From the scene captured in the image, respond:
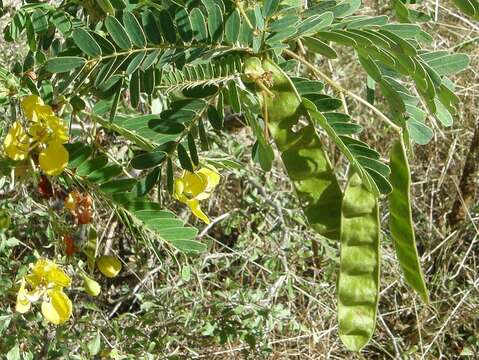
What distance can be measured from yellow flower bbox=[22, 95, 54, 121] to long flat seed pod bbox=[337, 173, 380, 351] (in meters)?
0.45

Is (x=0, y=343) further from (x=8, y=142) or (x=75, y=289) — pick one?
(x=8, y=142)

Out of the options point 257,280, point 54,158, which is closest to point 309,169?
point 54,158

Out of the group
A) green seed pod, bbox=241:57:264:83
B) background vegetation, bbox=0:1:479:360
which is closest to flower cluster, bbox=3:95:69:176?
green seed pod, bbox=241:57:264:83

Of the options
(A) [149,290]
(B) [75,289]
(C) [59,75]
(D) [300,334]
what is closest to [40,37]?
(C) [59,75]

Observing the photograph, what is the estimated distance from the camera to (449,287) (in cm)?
290

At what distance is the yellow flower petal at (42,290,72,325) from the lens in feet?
4.33

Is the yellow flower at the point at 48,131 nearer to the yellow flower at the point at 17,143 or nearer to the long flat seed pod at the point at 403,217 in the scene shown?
the yellow flower at the point at 17,143

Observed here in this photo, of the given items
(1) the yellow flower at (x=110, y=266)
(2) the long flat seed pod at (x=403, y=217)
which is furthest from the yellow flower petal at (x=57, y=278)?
(2) the long flat seed pod at (x=403, y=217)

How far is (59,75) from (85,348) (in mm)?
935

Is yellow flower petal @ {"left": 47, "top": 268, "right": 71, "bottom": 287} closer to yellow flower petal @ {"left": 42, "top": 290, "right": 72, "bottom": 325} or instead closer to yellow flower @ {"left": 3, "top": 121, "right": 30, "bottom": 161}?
yellow flower petal @ {"left": 42, "top": 290, "right": 72, "bottom": 325}

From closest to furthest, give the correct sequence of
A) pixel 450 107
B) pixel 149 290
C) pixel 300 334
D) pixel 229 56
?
pixel 229 56
pixel 450 107
pixel 149 290
pixel 300 334

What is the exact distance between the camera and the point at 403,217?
1.19 metres

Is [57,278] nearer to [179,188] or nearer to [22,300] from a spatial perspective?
[22,300]

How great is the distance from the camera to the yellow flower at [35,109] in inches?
44.4
